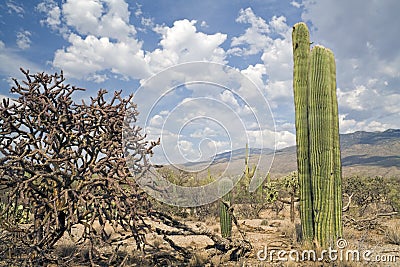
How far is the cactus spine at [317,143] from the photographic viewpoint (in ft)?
23.6

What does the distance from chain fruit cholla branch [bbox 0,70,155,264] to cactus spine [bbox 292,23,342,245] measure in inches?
148

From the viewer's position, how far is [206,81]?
242 inches

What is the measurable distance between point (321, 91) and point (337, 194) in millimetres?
2194

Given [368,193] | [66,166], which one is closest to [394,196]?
[368,193]

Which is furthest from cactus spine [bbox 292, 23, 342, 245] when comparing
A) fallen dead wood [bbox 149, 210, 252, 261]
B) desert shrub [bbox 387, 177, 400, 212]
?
desert shrub [bbox 387, 177, 400, 212]

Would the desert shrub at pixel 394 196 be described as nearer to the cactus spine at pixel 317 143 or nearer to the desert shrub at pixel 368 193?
the desert shrub at pixel 368 193

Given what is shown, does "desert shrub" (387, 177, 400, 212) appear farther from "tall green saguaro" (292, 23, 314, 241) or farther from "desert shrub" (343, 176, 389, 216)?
"tall green saguaro" (292, 23, 314, 241)

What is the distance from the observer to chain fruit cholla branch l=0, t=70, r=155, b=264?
4594mm

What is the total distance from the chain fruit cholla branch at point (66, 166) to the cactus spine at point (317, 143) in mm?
3756

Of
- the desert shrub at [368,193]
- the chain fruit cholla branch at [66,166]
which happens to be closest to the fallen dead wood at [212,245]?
the chain fruit cholla branch at [66,166]

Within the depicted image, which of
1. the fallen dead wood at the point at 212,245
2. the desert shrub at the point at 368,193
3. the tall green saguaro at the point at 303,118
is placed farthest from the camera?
the desert shrub at the point at 368,193

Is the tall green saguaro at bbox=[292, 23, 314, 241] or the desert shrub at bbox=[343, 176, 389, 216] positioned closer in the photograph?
the tall green saguaro at bbox=[292, 23, 314, 241]

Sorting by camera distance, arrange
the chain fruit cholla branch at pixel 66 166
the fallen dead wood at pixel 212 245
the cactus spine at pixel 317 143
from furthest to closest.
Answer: the cactus spine at pixel 317 143 → the fallen dead wood at pixel 212 245 → the chain fruit cholla branch at pixel 66 166

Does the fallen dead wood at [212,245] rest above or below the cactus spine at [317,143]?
below
